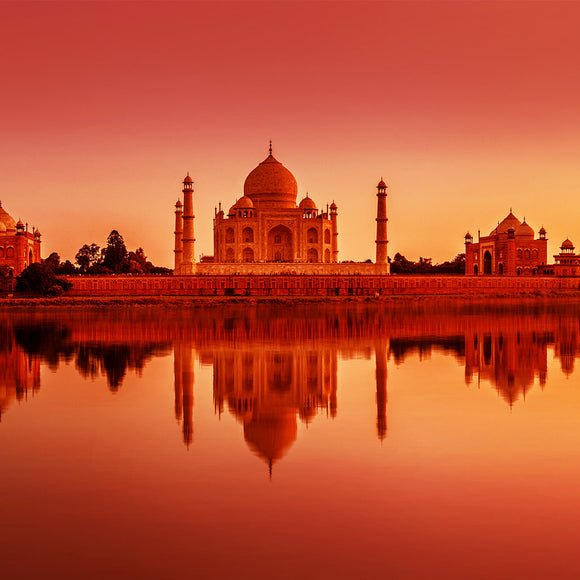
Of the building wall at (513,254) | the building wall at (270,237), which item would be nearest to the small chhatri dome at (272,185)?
the building wall at (270,237)

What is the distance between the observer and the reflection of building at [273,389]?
8.44 meters

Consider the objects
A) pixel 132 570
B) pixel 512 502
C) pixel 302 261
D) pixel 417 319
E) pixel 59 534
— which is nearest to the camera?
pixel 132 570

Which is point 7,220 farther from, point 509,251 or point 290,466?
point 290,466

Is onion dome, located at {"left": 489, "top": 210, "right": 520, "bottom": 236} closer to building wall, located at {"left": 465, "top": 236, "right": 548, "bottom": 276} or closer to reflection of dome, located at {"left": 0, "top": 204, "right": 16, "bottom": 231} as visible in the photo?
building wall, located at {"left": 465, "top": 236, "right": 548, "bottom": 276}

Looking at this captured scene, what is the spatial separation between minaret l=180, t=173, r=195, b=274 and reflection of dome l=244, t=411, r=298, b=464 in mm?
34938

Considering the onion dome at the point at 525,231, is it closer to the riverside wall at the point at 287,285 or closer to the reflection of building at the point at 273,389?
the riverside wall at the point at 287,285

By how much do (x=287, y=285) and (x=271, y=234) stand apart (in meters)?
5.56

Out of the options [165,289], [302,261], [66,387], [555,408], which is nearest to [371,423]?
[555,408]

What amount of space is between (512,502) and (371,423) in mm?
3152

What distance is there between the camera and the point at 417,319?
89.9 feet

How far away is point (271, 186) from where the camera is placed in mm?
49531

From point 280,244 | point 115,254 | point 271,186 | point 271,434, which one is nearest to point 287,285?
point 280,244

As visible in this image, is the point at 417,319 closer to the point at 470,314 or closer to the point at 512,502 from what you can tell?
the point at 470,314

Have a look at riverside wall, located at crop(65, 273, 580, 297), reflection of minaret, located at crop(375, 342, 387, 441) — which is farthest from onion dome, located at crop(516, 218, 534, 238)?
reflection of minaret, located at crop(375, 342, 387, 441)
